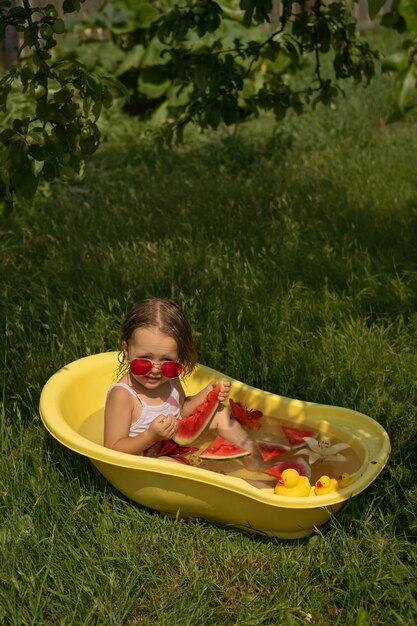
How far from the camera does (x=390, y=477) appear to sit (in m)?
3.13

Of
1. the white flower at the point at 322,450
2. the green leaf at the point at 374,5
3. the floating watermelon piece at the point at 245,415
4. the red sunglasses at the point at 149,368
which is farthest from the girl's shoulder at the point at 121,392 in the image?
the green leaf at the point at 374,5

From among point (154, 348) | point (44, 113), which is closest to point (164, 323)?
point (154, 348)

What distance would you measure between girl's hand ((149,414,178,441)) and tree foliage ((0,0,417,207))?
34.9 inches

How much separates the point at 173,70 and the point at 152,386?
1989 mm

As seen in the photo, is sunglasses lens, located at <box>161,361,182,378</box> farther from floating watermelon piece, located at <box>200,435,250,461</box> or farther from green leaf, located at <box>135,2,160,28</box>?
green leaf, located at <box>135,2,160,28</box>

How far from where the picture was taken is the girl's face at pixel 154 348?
3.28 meters

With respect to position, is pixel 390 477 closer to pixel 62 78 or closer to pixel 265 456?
pixel 265 456

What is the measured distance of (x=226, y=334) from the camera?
388 cm

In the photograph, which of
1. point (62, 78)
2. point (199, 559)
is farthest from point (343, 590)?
point (62, 78)

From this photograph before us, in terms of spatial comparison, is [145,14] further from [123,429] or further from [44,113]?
[123,429]

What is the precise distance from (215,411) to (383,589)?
99 cm

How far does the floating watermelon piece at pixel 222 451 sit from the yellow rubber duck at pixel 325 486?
15.2 inches

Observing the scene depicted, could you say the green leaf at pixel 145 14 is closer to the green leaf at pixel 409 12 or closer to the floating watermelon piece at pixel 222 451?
the floating watermelon piece at pixel 222 451

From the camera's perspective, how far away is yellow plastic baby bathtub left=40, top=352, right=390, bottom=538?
111 inches
